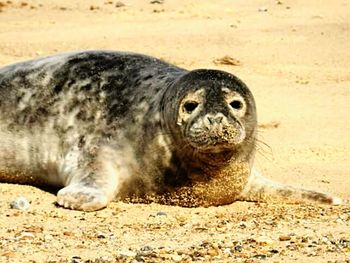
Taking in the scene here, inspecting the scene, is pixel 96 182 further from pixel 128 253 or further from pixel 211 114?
pixel 128 253

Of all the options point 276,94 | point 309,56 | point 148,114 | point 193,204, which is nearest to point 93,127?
point 148,114

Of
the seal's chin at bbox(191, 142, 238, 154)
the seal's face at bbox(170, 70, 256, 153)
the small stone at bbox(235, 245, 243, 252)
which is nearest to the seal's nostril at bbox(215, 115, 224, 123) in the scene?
the seal's face at bbox(170, 70, 256, 153)

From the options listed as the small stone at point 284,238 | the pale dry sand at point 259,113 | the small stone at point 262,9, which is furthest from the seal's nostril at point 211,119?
the small stone at point 262,9

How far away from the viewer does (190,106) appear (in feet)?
17.1

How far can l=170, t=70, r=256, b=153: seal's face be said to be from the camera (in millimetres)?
4945

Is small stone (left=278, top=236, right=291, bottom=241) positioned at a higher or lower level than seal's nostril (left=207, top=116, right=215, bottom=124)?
lower

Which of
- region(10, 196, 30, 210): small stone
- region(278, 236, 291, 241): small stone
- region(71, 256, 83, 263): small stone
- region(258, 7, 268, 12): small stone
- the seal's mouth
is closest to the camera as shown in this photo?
region(71, 256, 83, 263): small stone

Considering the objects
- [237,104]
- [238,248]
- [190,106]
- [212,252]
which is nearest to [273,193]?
[237,104]

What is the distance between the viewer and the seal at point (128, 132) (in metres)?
5.21

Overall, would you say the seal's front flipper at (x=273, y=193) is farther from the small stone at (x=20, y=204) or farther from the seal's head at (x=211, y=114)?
the small stone at (x=20, y=204)

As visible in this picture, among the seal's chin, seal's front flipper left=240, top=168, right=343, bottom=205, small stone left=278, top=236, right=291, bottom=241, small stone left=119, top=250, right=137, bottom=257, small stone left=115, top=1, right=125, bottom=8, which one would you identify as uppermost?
the seal's chin

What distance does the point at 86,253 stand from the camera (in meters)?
3.98

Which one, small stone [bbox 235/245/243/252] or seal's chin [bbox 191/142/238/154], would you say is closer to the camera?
small stone [bbox 235/245/243/252]

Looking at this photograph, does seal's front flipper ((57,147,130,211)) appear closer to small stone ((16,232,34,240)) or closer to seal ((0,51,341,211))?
seal ((0,51,341,211))
